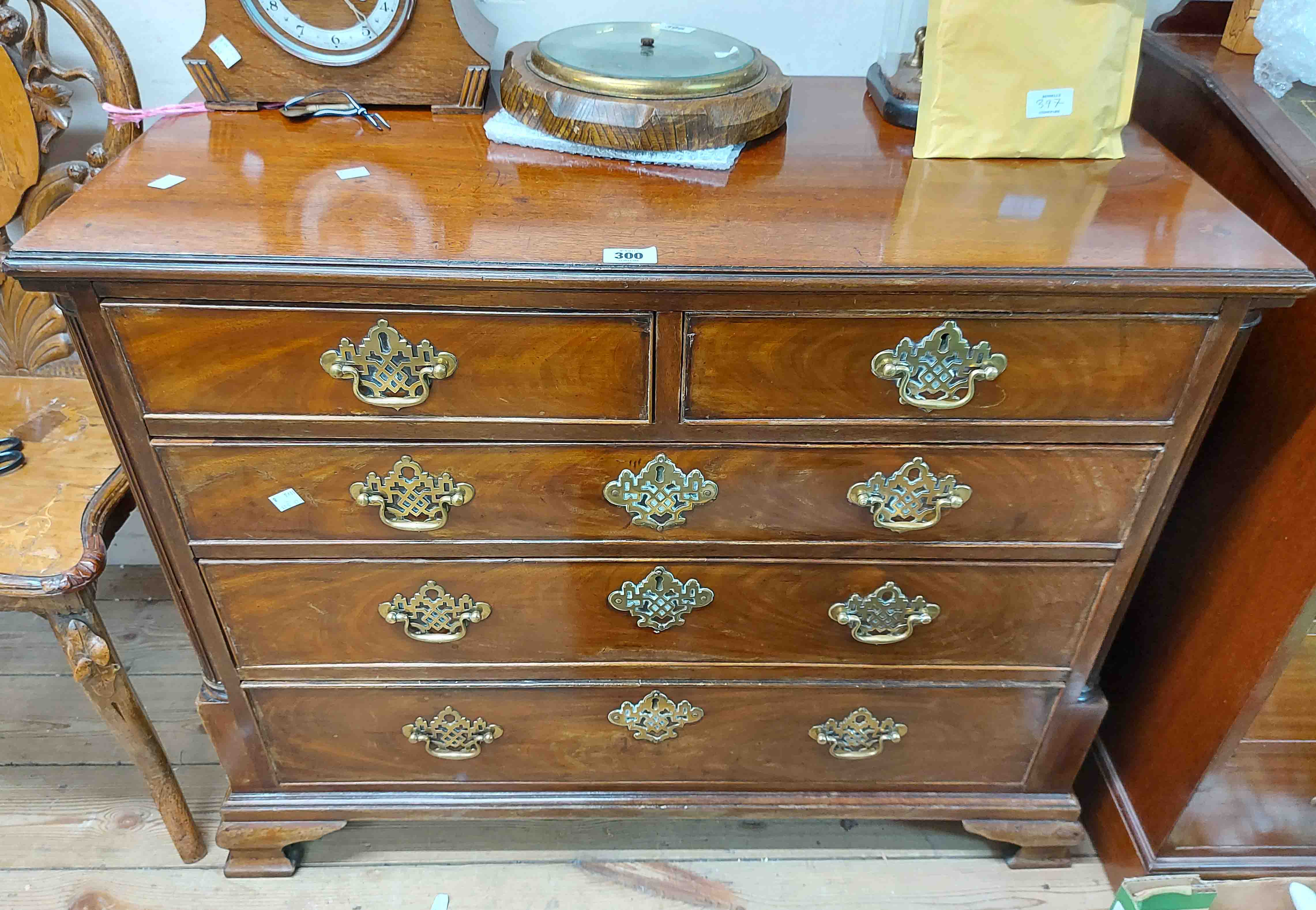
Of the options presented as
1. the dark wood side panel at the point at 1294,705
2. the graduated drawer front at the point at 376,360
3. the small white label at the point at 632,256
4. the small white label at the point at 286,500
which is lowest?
the dark wood side panel at the point at 1294,705

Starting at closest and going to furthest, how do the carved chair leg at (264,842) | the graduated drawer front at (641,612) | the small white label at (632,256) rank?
the small white label at (632,256) → the graduated drawer front at (641,612) → the carved chair leg at (264,842)

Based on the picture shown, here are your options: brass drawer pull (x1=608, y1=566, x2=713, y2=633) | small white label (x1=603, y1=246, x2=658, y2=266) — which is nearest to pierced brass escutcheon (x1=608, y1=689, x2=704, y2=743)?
brass drawer pull (x1=608, y1=566, x2=713, y2=633)

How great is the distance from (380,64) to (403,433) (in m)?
0.49

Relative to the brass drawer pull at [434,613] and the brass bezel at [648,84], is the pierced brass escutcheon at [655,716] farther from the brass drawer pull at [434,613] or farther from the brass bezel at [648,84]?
the brass bezel at [648,84]

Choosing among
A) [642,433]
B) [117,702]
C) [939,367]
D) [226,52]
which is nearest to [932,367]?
[939,367]

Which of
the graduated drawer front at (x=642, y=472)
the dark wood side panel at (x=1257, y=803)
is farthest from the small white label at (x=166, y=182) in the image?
the dark wood side panel at (x=1257, y=803)

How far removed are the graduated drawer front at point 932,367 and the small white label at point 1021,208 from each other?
0.39ft

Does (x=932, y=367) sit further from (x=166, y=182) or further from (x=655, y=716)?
(x=166, y=182)

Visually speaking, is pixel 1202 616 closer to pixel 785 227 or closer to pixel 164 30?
pixel 785 227

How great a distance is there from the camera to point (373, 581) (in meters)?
1.04

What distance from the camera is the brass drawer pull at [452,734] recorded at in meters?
1.16

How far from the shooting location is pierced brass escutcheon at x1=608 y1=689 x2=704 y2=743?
1161 mm

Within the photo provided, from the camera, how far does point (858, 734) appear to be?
1190 millimetres

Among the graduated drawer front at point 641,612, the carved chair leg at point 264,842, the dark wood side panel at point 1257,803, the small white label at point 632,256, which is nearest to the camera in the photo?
the small white label at point 632,256
